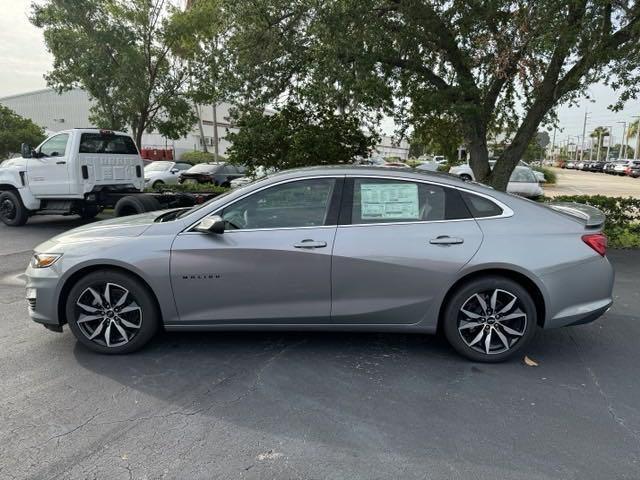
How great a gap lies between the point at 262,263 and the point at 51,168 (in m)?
8.27

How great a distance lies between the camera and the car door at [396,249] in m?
3.83

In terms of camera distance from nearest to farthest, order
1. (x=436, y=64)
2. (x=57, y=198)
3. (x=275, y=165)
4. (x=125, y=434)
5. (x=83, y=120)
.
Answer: (x=125, y=434) → (x=436, y=64) → (x=57, y=198) → (x=275, y=165) → (x=83, y=120)

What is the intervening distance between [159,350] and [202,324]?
1.71 feet

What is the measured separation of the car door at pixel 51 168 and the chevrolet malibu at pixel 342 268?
680cm

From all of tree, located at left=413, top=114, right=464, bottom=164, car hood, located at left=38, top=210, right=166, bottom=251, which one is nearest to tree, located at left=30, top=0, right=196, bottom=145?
tree, located at left=413, top=114, right=464, bottom=164

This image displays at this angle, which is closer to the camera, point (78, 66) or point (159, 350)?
point (159, 350)

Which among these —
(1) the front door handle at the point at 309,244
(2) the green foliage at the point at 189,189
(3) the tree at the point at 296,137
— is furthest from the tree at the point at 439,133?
(1) the front door handle at the point at 309,244

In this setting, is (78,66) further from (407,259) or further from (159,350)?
(407,259)

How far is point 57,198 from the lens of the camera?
10383mm

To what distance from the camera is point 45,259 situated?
157 inches

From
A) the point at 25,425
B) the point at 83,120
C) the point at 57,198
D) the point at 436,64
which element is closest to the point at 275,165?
the point at 436,64

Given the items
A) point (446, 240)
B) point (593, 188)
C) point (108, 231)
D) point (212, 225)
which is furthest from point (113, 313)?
point (593, 188)

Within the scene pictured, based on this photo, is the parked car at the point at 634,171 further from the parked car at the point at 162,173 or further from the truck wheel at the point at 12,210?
the truck wheel at the point at 12,210

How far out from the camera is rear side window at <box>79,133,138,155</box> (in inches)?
393
